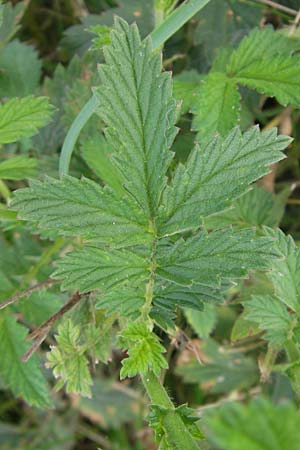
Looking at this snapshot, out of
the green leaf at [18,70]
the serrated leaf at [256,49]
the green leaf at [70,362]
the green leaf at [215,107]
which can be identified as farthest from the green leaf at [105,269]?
the green leaf at [18,70]

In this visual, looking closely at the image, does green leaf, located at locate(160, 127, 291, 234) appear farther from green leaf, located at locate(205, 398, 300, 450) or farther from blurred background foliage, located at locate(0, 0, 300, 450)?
green leaf, located at locate(205, 398, 300, 450)

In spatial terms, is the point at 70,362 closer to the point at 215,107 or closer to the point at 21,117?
the point at 21,117

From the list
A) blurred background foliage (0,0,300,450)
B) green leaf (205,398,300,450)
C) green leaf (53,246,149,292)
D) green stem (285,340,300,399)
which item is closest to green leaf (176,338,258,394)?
blurred background foliage (0,0,300,450)

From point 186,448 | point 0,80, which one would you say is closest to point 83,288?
point 186,448

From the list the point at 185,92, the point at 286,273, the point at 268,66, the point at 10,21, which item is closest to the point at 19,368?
the point at 286,273

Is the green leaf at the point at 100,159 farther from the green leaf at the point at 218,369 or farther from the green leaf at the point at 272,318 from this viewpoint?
the green leaf at the point at 218,369
